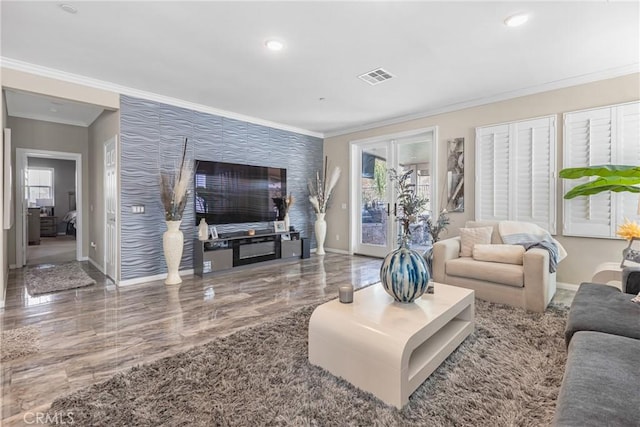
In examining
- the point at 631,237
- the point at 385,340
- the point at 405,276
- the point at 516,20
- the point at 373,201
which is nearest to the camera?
Answer: the point at 385,340

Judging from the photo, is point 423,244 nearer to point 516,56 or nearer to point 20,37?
point 516,56

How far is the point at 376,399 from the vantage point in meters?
1.66

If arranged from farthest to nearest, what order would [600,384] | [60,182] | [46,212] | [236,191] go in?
[60,182] → [46,212] → [236,191] → [600,384]

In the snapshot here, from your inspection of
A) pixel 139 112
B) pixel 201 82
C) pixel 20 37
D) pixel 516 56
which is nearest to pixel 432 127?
pixel 516 56

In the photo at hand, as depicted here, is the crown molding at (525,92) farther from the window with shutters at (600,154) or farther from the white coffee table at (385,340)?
the white coffee table at (385,340)

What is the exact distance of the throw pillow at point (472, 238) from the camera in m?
3.74

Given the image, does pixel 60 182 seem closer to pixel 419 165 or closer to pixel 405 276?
pixel 419 165

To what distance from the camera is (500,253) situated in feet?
11.0

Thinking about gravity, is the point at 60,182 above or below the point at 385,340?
above

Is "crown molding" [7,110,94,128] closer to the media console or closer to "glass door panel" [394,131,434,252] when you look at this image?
the media console

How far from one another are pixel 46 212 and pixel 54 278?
7.58 metres

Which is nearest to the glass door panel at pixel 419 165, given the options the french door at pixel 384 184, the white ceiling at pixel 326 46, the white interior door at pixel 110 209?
the french door at pixel 384 184

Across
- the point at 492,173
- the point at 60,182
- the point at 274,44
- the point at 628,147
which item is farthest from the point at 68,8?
the point at 60,182

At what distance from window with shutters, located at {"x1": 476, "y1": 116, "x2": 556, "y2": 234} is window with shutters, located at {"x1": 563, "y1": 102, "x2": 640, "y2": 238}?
0.18 meters
